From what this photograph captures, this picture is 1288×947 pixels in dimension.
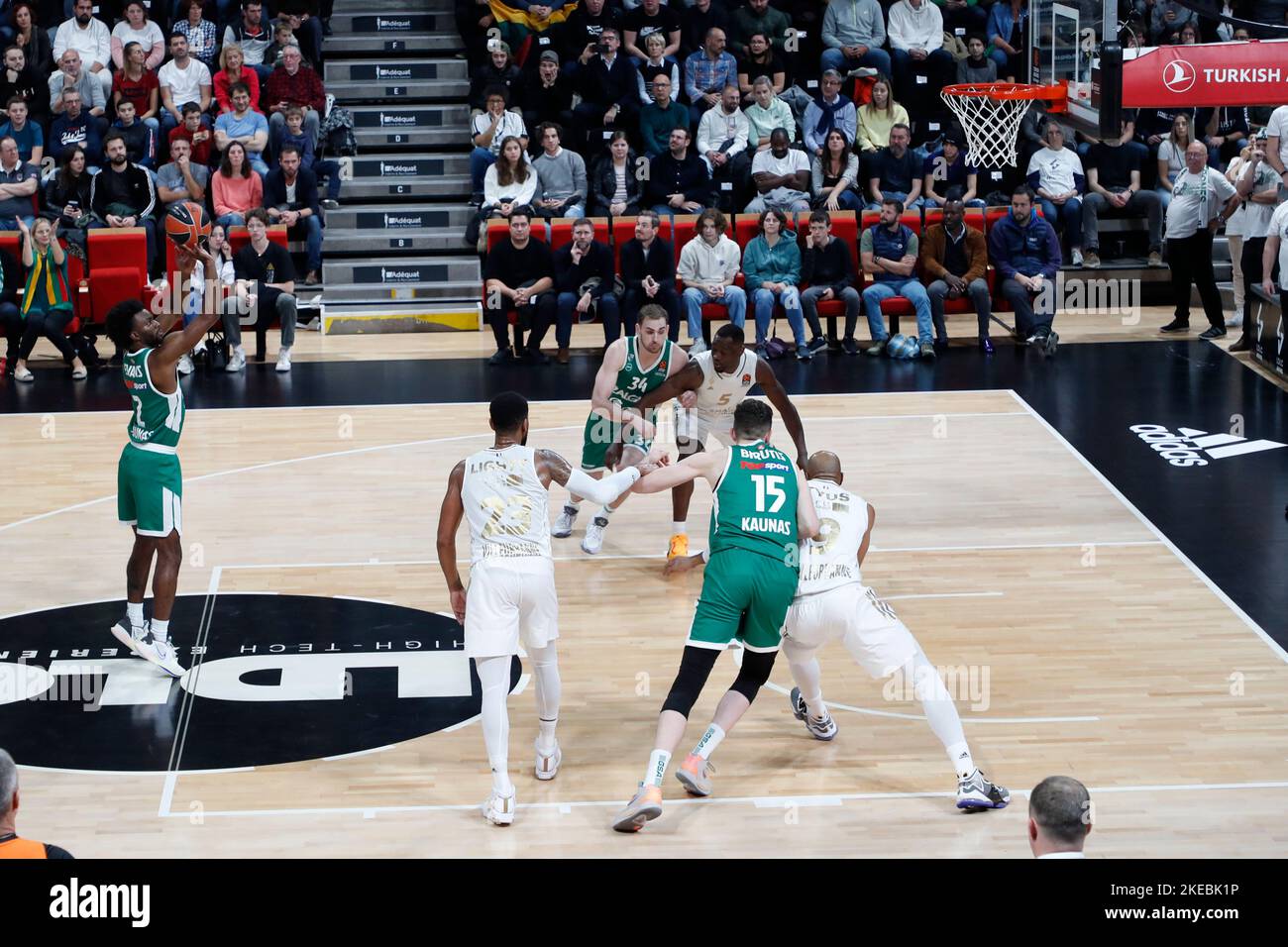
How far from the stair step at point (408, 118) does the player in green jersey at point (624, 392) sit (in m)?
10.2

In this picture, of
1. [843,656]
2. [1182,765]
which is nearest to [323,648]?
[843,656]

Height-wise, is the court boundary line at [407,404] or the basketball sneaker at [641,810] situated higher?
the court boundary line at [407,404]

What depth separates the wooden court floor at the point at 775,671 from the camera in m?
6.78

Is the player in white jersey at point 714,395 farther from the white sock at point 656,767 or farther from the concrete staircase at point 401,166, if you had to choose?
the concrete staircase at point 401,166

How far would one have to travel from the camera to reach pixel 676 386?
31.9 feet

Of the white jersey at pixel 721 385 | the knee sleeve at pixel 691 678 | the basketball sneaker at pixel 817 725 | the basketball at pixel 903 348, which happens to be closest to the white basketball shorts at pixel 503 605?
the knee sleeve at pixel 691 678

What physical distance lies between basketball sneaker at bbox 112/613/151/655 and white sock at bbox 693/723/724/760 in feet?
10.5

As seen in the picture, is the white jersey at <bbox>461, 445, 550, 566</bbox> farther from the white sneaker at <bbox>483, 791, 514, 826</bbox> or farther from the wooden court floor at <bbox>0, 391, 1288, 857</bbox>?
the wooden court floor at <bbox>0, 391, 1288, 857</bbox>

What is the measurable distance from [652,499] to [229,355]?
6.19m

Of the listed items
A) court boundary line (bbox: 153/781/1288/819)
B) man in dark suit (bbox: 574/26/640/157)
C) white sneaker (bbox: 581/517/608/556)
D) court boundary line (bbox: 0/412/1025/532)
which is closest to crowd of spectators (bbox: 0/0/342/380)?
man in dark suit (bbox: 574/26/640/157)

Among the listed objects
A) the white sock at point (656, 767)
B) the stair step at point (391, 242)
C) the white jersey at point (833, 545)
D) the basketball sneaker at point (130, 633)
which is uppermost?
the stair step at point (391, 242)

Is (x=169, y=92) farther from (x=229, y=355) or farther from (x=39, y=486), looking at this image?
(x=39, y=486)

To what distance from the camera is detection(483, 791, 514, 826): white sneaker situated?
22.3 feet

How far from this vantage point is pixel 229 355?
16.3 meters
